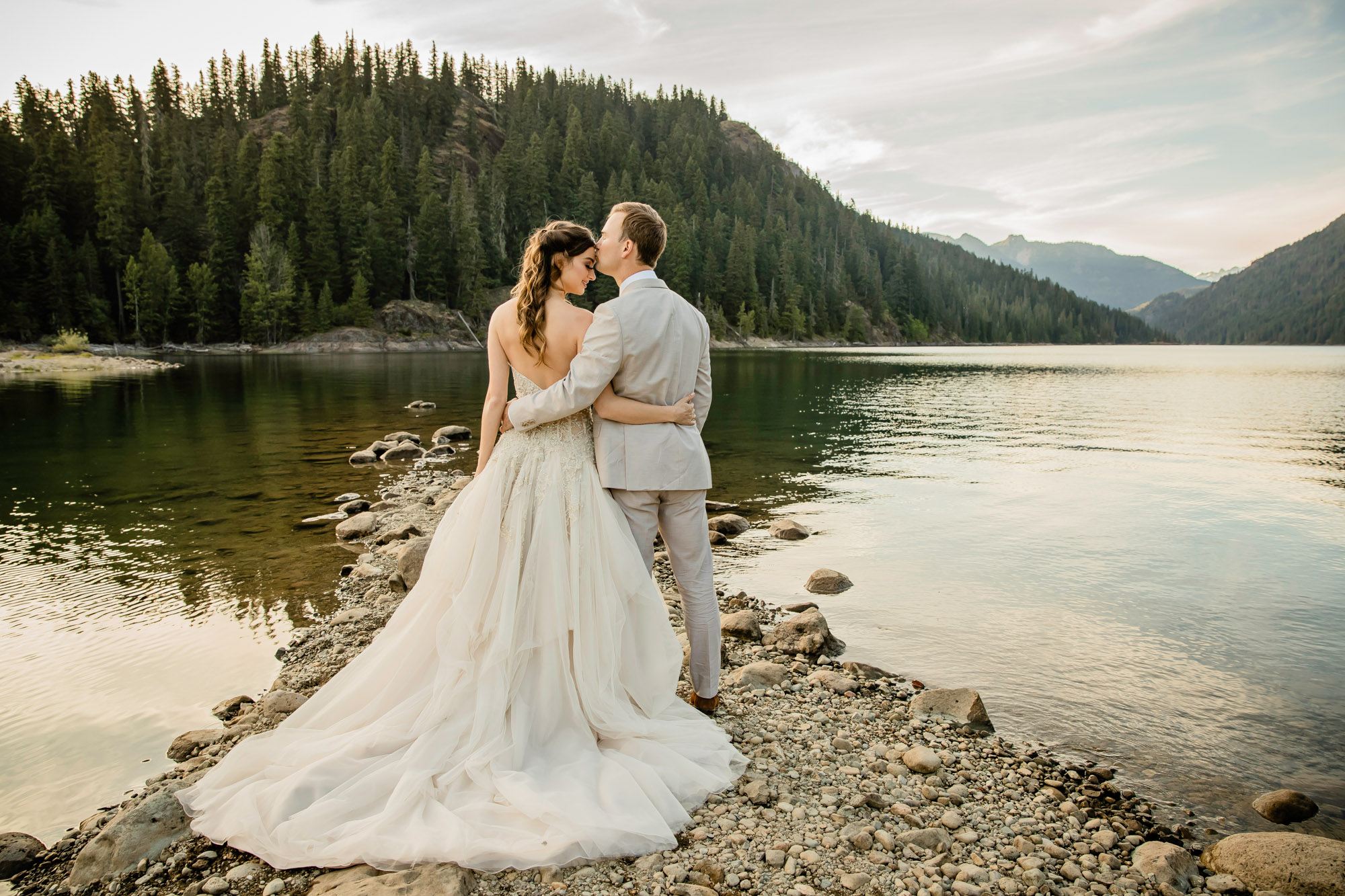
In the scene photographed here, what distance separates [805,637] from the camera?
6984 millimetres

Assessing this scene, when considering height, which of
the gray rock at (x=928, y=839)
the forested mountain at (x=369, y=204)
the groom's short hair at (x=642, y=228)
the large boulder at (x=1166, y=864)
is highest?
the forested mountain at (x=369, y=204)

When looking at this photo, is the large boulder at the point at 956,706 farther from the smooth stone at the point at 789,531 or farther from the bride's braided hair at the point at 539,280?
the smooth stone at the point at 789,531

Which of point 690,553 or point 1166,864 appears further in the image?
point 690,553

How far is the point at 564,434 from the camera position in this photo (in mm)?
4461

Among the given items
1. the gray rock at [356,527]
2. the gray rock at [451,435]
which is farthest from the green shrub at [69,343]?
the gray rock at [356,527]

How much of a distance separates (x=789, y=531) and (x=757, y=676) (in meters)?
6.17

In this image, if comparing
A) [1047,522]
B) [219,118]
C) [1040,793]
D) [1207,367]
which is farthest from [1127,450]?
[219,118]

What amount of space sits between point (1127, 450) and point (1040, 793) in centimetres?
2040

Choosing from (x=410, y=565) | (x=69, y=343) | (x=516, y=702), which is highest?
(x=69, y=343)

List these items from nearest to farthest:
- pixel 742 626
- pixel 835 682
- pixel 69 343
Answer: pixel 835 682
pixel 742 626
pixel 69 343

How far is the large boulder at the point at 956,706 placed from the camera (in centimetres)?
555

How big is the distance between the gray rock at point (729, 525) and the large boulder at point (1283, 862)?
26.1 feet

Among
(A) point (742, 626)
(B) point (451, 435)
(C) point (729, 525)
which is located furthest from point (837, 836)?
(B) point (451, 435)

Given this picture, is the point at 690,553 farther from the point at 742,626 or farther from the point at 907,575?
the point at 907,575
